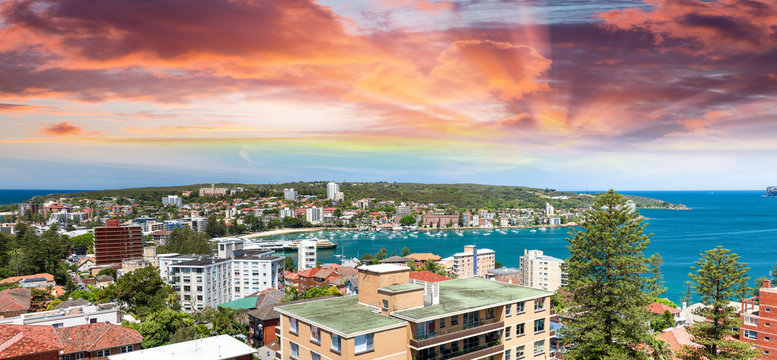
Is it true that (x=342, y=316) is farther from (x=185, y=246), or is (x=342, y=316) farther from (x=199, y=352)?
(x=185, y=246)

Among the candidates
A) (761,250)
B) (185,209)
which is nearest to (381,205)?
(185,209)

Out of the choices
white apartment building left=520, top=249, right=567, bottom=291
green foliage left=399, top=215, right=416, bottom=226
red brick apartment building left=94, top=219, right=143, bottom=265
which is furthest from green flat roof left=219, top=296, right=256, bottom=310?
green foliage left=399, top=215, right=416, bottom=226

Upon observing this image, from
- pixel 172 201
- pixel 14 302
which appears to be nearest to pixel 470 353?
pixel 14 302

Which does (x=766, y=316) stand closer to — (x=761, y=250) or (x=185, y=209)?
(x=761, y=250)

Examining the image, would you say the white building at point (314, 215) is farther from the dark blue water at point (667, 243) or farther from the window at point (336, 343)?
the window at point (336, 343)

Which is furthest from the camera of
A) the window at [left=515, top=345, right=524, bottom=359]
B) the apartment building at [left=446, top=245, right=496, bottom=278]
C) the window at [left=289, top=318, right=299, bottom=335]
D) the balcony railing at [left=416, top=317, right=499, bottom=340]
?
the apartment building at [left=446, top=245, right=496, bottom=278]

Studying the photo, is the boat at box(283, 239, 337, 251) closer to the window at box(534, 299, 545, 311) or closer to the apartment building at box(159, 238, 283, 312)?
the apartment building at box(159, 238, 283, 312)
